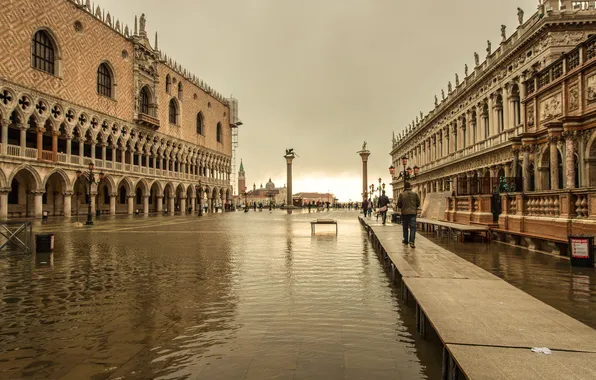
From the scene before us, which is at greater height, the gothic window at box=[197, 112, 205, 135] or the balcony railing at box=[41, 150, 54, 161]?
the gothic window at box=[197, 112, 205, 135]

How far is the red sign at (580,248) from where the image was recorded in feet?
28.6

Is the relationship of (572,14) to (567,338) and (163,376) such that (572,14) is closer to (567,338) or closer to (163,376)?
(567,338)

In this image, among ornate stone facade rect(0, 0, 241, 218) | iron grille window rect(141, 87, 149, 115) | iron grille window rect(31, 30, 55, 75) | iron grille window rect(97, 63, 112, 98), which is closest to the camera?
ornate stone facade rect(0, 0, 241, 218)

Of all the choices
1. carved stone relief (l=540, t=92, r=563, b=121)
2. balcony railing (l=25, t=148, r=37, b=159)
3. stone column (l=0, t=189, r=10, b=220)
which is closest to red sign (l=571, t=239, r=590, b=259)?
carved stone relief (l=540, t=92, r=563, b=121)

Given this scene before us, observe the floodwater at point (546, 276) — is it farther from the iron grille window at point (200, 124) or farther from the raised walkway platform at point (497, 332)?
the iron grille window at point (200, 124)

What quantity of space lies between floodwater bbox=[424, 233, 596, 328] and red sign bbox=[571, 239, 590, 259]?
0.30 m

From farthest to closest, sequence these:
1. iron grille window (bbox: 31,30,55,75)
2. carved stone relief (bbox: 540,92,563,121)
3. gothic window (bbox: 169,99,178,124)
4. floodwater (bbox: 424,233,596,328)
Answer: gothic window (bbox: 169,99,178,124), iron grille window (bbox: 31,30,55,75), carved stone relief (bbox: 540,92,563,121), floodwater (bbox: 424,233,596,328)

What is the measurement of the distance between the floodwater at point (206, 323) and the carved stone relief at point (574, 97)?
10.8 m

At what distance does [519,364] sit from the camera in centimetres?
283

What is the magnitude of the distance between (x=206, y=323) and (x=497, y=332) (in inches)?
129

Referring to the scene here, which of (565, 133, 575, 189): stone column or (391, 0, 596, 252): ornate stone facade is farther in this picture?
(565, 133, 575, 189): stone column

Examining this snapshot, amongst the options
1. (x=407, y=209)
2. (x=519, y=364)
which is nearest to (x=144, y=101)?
(x=407, y=209)

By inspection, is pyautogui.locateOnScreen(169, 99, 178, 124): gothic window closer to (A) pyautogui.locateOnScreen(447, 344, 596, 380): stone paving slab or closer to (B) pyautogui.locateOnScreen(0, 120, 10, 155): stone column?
(B) pyautogui.locateOnScreen(0, 120, 10, 155): stone column

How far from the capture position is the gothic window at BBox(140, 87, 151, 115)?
56031 mm
